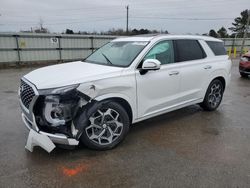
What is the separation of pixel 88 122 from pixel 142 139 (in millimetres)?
1162

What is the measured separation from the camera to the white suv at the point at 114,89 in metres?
3.04

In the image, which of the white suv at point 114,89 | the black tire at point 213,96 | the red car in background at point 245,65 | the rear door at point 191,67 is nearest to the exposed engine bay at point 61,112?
the white suv at point 114,89

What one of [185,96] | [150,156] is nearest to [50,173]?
[150,156]

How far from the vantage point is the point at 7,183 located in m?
2.73

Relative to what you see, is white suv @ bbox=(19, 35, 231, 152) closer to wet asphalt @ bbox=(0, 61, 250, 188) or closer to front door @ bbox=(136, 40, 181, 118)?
front door @ bbox=(136, 40, 181, 118)

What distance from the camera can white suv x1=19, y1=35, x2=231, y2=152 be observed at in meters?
3.04

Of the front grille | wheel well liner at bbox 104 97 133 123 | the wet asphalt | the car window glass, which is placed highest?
the car window glass

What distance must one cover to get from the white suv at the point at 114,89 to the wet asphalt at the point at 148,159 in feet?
0.95

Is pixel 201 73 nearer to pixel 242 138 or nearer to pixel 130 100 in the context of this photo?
pixel 242 138

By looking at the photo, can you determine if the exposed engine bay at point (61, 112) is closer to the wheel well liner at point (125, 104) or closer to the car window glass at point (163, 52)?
the wheel well liner at point (125, 104)

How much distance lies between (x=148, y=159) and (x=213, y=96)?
286 centimetres

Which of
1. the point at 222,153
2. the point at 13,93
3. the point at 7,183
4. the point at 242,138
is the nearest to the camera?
the point at 7,183

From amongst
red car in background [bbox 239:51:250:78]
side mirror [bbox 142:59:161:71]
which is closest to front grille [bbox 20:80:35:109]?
side mirror [bbox 142:59:161:71]

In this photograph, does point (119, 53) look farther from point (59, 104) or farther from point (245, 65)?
point (245, 65)
